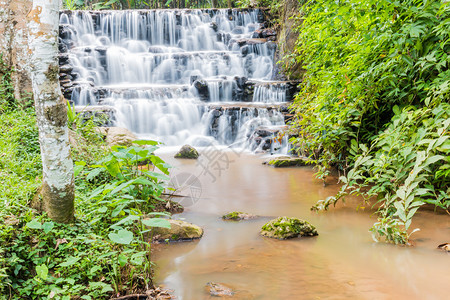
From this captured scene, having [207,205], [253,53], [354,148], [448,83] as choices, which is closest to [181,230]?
[207,205]

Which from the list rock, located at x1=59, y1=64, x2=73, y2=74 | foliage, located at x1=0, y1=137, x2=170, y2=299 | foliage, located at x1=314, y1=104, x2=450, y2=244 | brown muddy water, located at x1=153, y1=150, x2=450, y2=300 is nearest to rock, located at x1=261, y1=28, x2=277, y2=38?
rock, located at x1=59, y1=64, x2=73, y2=74

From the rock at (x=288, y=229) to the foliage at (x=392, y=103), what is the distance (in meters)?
0.69

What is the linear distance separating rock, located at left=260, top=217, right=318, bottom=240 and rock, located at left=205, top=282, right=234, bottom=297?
43.0 inches

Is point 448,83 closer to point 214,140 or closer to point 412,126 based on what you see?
point 412,126

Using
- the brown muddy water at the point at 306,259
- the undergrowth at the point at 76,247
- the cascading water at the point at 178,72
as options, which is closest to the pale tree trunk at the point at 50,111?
the undergrowth at the point at 76,247

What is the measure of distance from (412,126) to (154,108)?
8.65 m

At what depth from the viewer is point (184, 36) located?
55.8ft

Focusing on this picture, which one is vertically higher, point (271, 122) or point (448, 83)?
point (448, 83)

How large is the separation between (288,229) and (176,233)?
1.22 meters

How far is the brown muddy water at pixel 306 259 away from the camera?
107 inches

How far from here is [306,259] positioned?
3.22 m

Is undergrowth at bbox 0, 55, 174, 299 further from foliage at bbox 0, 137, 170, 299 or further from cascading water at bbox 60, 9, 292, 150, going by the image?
cascading water at bbox 60, 9, 292, 150

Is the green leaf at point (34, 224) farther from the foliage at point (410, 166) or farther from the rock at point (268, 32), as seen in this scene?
the rock at point (268, 32)

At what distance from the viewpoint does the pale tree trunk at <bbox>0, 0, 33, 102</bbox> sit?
5.97m
